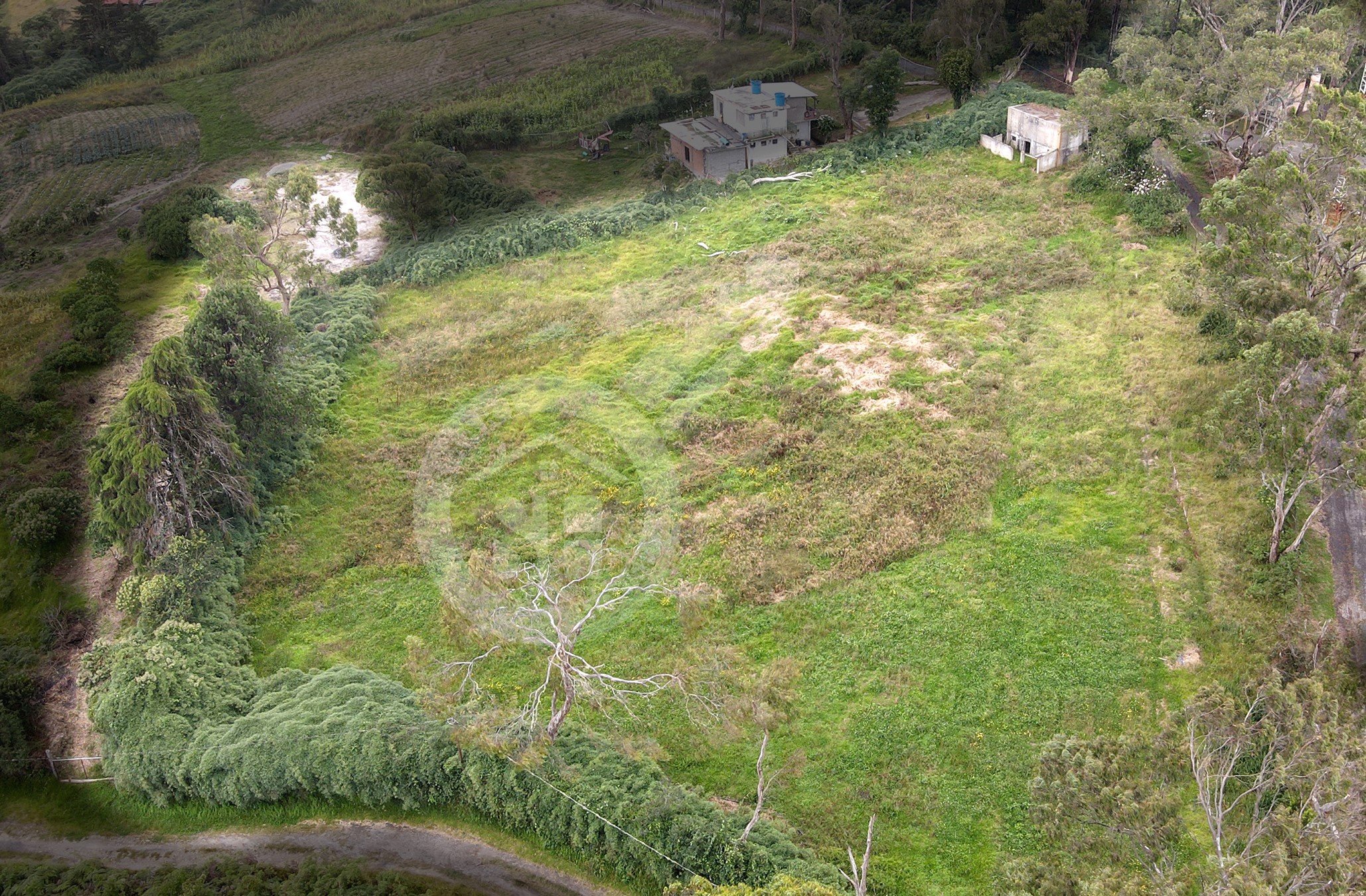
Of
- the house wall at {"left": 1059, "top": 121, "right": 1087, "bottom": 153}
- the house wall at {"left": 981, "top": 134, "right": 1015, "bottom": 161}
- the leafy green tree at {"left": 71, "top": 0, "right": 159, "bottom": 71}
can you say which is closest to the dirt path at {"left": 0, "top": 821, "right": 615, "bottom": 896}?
the house wall at {"left": 1059, "top": 121, "right": 1087, "bottom": 153}

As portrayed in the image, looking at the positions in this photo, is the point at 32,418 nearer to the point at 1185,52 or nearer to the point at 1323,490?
the point at 1323,490

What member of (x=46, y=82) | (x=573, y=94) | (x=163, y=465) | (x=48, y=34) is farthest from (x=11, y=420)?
(x=48, y=34)

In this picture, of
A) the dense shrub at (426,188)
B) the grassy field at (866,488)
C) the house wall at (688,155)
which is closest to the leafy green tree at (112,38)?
the dense shrub at (426,188)

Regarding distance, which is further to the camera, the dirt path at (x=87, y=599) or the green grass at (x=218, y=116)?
the green grass at (x=218, y=116)

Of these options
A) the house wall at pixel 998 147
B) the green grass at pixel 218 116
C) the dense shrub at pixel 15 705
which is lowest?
the dense shrub at pixel 15 705

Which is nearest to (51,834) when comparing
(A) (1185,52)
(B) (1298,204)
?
(B) (1298,204)

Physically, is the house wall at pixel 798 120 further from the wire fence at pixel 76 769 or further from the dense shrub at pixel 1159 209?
the wire fence at pixel 76 769

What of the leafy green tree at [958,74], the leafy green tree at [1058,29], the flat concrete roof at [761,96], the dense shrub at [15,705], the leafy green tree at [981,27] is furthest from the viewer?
the leafy green tree at [981,27]
